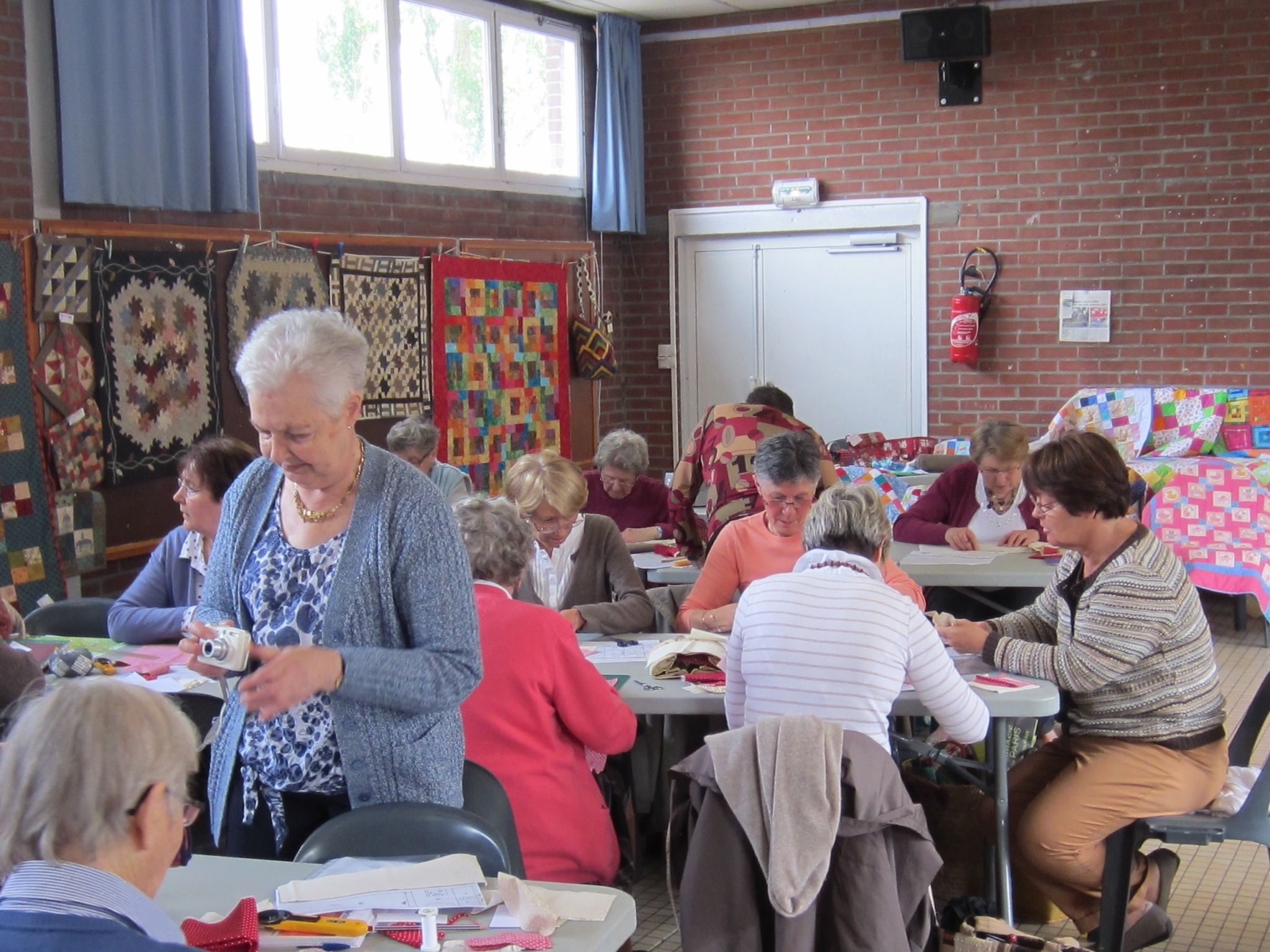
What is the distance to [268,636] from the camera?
90.0 inches

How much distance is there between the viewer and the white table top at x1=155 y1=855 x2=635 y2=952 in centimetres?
189

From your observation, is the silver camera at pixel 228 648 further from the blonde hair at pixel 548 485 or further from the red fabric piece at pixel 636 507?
the red fabric piece at pixel 636 507

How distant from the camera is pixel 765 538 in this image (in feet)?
13.4

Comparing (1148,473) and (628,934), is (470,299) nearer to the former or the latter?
(1148,473)

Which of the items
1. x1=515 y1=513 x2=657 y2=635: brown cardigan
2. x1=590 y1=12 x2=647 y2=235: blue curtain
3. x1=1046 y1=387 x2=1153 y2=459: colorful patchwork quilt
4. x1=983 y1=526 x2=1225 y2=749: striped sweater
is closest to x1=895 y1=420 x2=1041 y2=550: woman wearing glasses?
x1=515 y1=513 x2=657 y2=635: brown cardigan

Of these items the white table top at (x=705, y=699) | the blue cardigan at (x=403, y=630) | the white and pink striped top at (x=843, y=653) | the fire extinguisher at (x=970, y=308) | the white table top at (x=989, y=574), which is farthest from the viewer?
the fire extinguisher at (x=970, y=308)

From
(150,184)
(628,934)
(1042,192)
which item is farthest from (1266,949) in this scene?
Answer: (1042,192)

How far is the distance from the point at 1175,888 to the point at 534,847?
2092mm

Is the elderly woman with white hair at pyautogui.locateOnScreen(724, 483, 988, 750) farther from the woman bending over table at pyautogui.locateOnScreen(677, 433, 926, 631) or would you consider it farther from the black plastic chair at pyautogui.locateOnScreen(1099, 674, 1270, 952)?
the woman bending over table at pyautogui.locateOnScreen(677, 433, 926, 631)

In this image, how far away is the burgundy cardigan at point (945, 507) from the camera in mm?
5273

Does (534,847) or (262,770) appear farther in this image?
(534,847)

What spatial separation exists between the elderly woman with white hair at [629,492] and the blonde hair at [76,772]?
13.1ft

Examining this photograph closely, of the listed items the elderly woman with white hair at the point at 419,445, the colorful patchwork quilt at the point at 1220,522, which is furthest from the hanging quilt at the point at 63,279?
the colorful patchwork quilt at the point at 1220,522

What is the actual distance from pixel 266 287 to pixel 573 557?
2.62 meters
